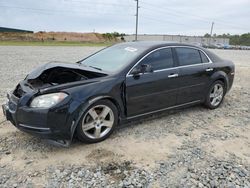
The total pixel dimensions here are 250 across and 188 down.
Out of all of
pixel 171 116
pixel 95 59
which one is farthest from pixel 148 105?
pixel 95 59

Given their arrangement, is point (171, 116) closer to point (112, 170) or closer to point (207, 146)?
point (207, 146)

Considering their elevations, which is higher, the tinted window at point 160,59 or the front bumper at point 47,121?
the tinted window at point 160,59

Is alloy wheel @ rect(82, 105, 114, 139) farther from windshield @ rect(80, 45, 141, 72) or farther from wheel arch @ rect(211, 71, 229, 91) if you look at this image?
wheel arch @ rect(211, 71, 229, 91)

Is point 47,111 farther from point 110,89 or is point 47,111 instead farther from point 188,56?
point 188,56

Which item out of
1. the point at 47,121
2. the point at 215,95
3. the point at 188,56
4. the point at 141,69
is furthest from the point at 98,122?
the point at 215,95

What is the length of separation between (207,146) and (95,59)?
8.36ft

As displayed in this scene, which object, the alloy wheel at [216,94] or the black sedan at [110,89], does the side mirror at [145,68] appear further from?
the alloy wheel at [216,94]

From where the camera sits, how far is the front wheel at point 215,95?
18.3 ft

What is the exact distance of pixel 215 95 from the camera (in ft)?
18.8

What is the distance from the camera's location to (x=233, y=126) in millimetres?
4781

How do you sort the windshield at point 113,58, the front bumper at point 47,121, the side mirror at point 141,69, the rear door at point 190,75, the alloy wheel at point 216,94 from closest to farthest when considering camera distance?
the front bumper at point 47,121 → the side mirror at point 141,69 → the windshield at point 113,58 → the rear door at point 190,75 → the alloy wheel at point 216,94

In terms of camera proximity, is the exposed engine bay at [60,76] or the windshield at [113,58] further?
the windshield at [113,58]

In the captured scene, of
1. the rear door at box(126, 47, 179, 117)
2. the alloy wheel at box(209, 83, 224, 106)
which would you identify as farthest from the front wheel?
the rear door at box(126, 47, 179, 117)

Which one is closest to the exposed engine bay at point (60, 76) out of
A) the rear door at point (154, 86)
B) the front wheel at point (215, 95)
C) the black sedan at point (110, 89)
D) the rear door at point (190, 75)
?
the black sedan at point (110, 89)
